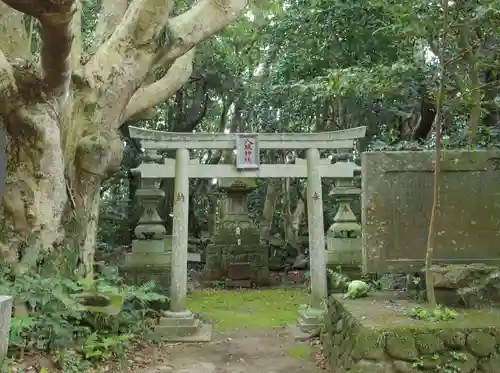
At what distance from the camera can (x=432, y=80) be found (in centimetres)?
811

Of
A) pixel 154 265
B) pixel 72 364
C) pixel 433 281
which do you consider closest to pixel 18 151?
pixel 72 364

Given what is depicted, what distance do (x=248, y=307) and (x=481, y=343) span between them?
583 cm

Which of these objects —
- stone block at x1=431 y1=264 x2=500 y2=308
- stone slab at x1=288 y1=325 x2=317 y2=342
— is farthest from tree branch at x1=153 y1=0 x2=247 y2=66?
stone slab at x1=288 y1=325 x2=317 y2=342

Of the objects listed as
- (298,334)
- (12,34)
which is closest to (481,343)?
(298,334)

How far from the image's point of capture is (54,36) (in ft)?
11.2

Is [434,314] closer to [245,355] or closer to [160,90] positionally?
[245,355]

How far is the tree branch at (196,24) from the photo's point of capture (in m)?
5.75

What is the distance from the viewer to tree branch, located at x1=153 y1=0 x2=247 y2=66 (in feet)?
18.9

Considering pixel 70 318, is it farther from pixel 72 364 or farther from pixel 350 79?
pixel 350 79

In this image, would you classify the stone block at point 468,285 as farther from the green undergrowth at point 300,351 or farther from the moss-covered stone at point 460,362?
the green undergrowth at point 300,351

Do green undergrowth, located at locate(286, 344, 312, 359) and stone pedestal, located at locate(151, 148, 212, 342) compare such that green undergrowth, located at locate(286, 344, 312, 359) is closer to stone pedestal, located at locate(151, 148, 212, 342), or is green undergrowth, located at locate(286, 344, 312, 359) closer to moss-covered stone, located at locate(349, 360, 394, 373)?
stone pedestal, located at locate(151, 148, 212, 342)

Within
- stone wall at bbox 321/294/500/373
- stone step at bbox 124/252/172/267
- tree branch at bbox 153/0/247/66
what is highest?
tree branch at bbox 153/0/247/66

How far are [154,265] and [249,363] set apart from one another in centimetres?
262

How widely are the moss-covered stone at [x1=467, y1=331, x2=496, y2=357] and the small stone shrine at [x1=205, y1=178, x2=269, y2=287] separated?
8.45 m
